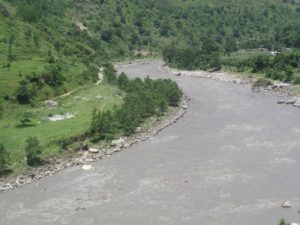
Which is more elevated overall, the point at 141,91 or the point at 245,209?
the point at 141,91

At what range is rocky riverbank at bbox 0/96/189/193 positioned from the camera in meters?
64.4

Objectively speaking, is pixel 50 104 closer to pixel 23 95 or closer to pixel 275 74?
pixel 23 95

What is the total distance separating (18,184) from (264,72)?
83.8m

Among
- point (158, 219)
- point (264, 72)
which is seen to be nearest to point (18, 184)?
point (158, 219)

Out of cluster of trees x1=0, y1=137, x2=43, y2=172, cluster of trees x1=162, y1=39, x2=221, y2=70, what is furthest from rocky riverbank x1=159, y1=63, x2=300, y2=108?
cluster of trees x1=0, y1=137, x2=43, y2=172

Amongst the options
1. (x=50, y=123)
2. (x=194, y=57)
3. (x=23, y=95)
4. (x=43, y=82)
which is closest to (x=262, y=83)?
(x=194, y=57)

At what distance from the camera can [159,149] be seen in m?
74.8

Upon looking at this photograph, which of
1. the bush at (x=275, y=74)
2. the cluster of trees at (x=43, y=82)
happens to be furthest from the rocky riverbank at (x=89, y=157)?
the bush at (x=275, y=74)

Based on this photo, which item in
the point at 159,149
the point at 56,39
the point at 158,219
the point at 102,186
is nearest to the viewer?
the point at 158,219

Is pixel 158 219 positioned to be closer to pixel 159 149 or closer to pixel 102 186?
pixel 102 186

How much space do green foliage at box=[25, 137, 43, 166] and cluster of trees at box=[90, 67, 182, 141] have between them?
10943 millimetres

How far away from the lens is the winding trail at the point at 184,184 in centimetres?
5334

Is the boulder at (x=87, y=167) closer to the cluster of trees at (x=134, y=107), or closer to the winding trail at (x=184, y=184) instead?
the winding trail at (x=184, y=184)

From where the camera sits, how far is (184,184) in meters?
60.8
